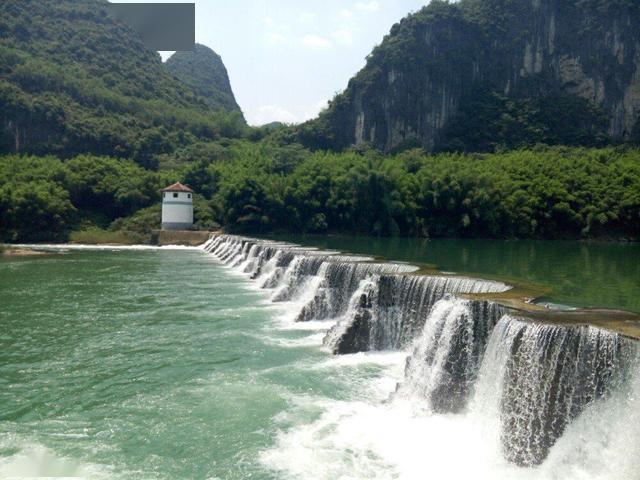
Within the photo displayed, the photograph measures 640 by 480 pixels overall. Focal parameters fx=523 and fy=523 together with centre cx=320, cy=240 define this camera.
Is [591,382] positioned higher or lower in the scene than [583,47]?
lower

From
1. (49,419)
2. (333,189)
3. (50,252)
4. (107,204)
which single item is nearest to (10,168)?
(107,204)

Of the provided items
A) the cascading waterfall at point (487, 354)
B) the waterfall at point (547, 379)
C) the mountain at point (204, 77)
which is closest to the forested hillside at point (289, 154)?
the cascading waterfall at point (487, 354)

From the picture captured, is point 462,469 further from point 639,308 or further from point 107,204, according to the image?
point 107,204

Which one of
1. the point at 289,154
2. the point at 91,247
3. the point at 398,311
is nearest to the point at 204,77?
the point at 289,154

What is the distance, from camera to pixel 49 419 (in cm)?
842

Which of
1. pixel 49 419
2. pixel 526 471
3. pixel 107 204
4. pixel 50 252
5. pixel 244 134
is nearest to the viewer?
pixel 526 471

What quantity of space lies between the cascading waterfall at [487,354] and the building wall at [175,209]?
31.9 meters

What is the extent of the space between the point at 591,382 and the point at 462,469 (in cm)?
222

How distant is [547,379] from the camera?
25.7 ft

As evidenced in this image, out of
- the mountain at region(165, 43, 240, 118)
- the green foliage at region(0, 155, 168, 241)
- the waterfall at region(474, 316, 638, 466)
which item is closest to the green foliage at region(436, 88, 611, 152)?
the green foliage at region(0, 155, 168, 241)

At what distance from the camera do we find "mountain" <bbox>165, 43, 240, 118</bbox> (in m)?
168

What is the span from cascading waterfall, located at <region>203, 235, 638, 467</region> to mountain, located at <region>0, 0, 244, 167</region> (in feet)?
212

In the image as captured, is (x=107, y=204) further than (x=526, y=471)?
Yes

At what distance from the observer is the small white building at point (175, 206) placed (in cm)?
4544
